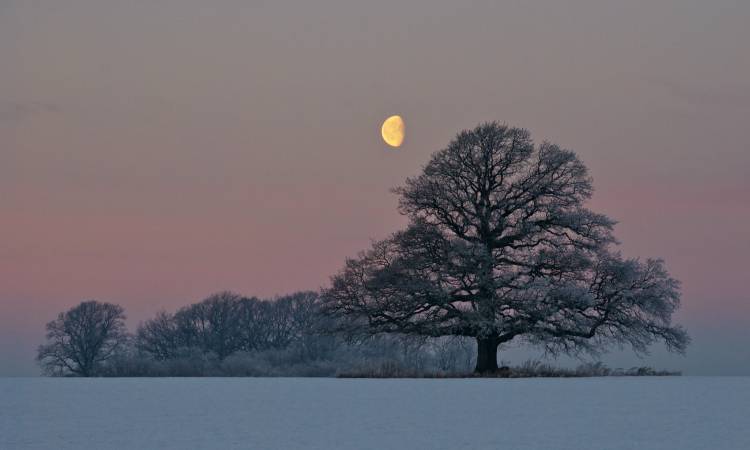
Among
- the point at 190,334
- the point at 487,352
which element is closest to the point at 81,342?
the point at 190,334

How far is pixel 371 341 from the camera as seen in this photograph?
131ft

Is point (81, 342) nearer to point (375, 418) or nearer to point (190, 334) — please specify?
point (190, 334)

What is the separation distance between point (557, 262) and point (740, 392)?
1542 centimetres

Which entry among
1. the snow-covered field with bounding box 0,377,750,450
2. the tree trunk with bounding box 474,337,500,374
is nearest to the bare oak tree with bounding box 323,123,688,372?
the tree trunk with bounding box 474,337,500,374

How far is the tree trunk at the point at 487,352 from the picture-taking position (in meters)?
38.6

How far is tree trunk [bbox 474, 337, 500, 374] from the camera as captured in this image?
38594 millimetres

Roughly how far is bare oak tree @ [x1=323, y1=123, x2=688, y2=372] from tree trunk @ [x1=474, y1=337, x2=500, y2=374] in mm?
49

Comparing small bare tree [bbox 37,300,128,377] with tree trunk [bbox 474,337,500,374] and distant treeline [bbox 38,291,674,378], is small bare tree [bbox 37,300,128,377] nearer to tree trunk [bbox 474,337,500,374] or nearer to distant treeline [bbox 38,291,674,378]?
distant treeline [bbox 38,291,674,378]

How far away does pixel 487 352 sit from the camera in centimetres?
3878

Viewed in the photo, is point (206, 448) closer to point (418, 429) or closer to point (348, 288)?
point (418, 429)

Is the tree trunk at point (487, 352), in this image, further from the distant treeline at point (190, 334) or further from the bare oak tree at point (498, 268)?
the distant treeline at point (190, 334)

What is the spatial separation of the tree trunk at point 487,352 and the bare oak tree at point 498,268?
5 centimetres

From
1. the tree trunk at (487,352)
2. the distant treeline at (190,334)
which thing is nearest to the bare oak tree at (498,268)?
the tree trunk at (487,352)

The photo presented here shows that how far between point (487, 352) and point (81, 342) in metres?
46.2
